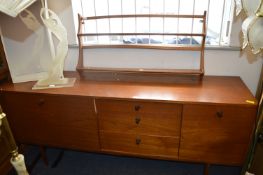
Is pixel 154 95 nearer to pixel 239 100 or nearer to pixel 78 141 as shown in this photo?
pixel 239 100

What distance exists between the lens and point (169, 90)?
1313mm

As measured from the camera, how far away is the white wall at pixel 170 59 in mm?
1479

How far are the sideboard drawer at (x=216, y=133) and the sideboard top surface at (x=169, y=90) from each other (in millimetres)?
60

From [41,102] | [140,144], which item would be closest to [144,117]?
[140,144]

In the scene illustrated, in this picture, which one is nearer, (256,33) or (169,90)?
(256,33)

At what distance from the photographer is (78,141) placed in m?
1.46


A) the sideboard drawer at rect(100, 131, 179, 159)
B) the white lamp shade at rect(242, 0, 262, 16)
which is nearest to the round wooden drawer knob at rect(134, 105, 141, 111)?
the sideboard drawer at rect(100, 131, 179, 159)

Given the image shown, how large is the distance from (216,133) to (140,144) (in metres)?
0.47

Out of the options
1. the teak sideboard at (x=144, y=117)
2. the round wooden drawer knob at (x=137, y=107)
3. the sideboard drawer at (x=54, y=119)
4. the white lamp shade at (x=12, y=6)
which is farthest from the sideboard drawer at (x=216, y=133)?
the white lamp shade at (x=12, y=6)

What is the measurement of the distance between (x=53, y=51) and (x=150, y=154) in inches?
38.0

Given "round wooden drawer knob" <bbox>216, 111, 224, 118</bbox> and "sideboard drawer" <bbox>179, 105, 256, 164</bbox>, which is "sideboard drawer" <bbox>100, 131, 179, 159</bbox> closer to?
"sideboard drawer" <bbox>179, 105, 256, 164</bbox>

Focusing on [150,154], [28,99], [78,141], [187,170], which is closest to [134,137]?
[150,154]

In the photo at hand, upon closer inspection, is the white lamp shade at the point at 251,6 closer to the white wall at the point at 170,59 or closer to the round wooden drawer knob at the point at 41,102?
the white wall at the point at 170,59

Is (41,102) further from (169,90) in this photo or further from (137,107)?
(169,90)
